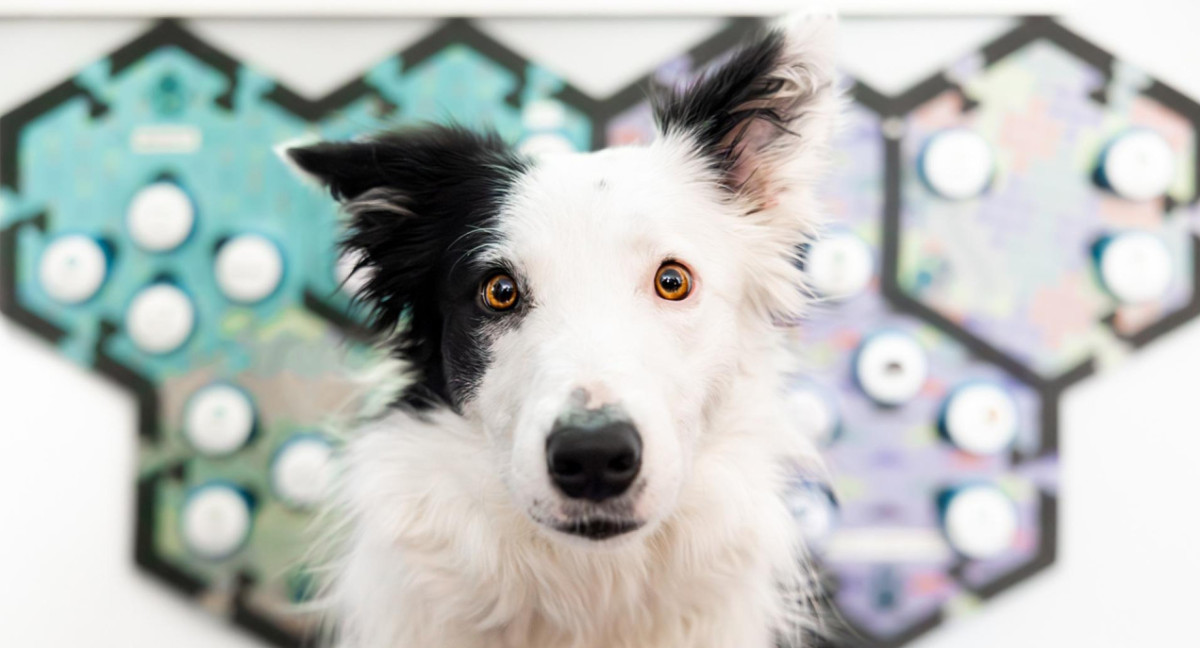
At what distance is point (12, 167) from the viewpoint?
182 centimetres

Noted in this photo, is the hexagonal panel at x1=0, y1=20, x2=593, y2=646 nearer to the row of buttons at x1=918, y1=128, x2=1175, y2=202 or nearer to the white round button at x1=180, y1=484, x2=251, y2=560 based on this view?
the white round button at x1=180, y1=484, x2=251, y2=560

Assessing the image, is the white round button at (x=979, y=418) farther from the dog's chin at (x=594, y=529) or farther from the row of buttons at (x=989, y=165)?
the dog's chin at (x=594, y=529)

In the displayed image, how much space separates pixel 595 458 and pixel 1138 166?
1.75 meters

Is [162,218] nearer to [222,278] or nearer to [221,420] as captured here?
[222,278]

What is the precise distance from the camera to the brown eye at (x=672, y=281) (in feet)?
3.09

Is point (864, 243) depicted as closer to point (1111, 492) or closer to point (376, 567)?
point (1111, 492)

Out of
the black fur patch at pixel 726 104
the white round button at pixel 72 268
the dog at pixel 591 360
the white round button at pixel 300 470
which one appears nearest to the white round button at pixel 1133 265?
the dog at pixel 591 360

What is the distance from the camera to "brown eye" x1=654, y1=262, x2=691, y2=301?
3.09ft

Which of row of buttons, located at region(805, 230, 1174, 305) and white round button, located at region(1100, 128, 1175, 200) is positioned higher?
white round button, located at region(1100, 128, 1175, 200)

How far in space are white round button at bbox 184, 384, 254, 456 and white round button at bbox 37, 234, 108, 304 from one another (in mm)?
395

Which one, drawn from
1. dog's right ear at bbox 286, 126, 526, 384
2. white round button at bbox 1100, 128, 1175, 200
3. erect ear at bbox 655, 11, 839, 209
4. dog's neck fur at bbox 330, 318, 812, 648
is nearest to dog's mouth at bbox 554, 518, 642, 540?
dog's neck fur at bbox 330, 318, 812, 648

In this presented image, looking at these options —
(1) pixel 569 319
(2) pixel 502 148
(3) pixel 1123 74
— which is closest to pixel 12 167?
(2) pixel 502 148

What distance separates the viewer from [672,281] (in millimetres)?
950

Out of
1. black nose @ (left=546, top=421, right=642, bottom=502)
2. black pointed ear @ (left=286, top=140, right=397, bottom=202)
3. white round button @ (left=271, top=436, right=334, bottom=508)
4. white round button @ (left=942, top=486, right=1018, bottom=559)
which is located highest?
black pointed ear @ (left=286, top=140, right=397, bottom=202)
